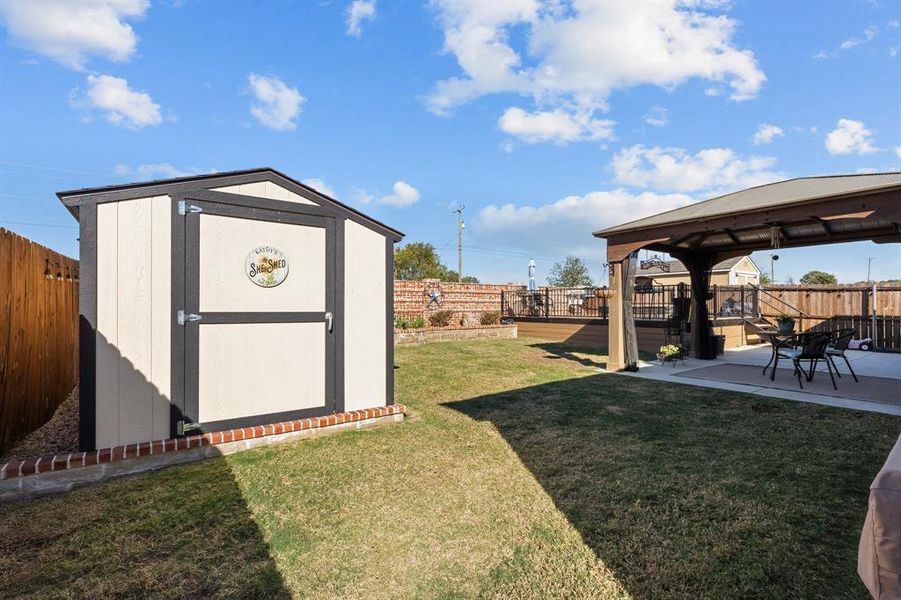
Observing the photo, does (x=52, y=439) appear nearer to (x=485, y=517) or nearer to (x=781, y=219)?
(x=485, y=517)

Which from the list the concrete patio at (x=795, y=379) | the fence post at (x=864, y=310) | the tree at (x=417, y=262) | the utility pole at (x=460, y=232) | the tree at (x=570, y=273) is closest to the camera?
the concrete patio at (x=795, y=379)

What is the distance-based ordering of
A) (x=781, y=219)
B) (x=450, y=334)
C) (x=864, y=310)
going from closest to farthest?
(x=781, y=219) < (x=864, y=310) < (x=450, y=334)

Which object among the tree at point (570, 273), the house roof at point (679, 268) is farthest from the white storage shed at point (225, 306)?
the tree at point (570, 273)

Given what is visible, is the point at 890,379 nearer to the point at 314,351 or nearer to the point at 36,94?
the point at 314,351

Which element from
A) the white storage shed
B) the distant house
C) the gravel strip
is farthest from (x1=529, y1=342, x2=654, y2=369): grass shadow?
the distant house

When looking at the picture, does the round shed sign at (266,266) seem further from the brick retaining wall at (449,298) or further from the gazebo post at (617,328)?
the brick retaining wall at (449,298)

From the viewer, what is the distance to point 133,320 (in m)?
3.39

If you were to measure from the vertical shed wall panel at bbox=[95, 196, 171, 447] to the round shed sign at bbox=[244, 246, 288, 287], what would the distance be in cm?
64

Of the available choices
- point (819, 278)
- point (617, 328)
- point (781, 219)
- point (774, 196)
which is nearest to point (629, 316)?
point (617, 328)

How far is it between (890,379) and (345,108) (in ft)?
49.8

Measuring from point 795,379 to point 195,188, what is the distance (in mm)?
8753

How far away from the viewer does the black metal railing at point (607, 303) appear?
11.8 meters

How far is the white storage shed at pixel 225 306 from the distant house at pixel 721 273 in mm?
23464

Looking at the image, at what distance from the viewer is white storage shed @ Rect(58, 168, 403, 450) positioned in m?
3.29
